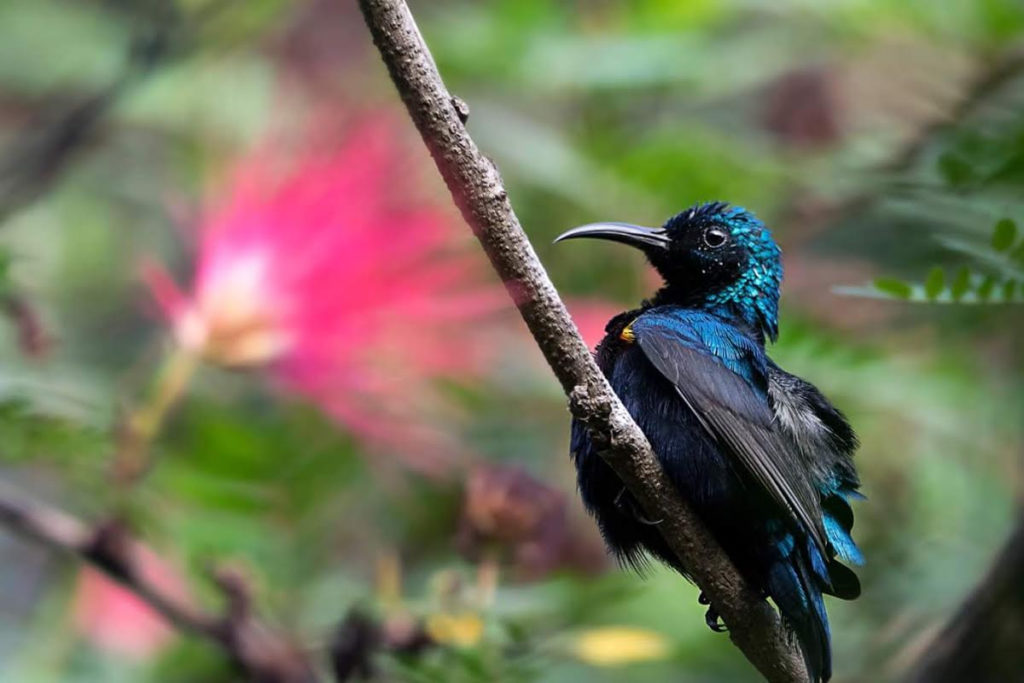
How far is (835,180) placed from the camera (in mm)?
3383

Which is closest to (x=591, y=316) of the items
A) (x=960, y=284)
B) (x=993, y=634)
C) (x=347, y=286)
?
(x=347, y=286)

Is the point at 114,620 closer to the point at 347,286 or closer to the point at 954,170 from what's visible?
the point at 347,286

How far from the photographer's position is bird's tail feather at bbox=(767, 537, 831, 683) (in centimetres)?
223

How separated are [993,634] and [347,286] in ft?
5.21

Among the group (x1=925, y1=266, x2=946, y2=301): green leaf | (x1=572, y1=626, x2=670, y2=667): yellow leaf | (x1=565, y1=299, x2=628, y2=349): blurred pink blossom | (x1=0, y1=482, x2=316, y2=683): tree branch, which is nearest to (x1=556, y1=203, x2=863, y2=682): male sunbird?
(x1=572, y1=626, x2=670, y2=667): yellow leaf

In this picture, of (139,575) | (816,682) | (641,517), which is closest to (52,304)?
(139,575)

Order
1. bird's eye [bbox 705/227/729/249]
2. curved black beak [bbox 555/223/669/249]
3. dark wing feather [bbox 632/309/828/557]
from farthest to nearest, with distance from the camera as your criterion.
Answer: bird's eye [bbox 705/227/729/249]
curved black beak [bbox 555/223/669/249]
dark wing feather [bbox 632/309/828/557]

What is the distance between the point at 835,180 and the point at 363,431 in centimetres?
125

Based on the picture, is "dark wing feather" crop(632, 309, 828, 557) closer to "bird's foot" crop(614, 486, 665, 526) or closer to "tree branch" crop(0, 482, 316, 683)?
"bird's foot" crop(614, 486, 665, 526)

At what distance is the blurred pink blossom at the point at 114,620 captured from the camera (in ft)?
12.2

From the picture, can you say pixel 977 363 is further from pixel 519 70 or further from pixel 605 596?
pixel 605 596

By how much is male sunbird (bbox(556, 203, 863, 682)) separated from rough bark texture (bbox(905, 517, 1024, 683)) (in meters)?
0.18

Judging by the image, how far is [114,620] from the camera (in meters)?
3.89

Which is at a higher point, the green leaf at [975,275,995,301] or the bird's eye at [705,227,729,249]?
the bird's eye at [705,227,729,249]
